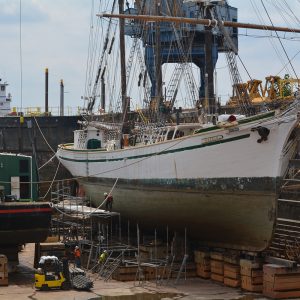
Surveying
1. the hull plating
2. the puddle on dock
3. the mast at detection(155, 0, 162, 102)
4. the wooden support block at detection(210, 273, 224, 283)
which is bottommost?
the puddle on dock

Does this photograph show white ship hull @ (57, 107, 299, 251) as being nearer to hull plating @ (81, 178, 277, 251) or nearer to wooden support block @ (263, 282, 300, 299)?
hull plating @ (81, 178, 277, 251)

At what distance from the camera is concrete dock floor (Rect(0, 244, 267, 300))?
21.2m

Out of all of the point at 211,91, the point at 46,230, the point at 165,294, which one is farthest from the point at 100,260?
the point at 211,91

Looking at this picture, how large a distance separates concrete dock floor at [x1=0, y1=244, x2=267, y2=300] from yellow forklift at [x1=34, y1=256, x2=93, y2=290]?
0.78ft

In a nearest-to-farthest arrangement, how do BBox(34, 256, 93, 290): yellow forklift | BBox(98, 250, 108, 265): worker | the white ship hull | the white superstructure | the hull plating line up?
BBox(34, 256, 93, 290): yellow forklift → the white ship hull → the hull plating → BBox(98, 250, 108, 265): worker → the white superstructure

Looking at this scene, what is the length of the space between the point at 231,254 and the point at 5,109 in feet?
144

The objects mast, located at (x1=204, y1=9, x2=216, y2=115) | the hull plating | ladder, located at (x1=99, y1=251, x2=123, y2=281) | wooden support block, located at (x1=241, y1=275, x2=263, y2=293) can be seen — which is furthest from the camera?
mast, located at (x1=204, y1=9, x2=216, y2=115)

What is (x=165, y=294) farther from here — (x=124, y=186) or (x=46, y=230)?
(x=124, y=186)

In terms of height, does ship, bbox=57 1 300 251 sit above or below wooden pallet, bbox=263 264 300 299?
above

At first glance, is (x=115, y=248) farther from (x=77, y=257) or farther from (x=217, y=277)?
(x=217, y=277)

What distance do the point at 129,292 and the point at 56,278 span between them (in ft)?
Result: 6.90

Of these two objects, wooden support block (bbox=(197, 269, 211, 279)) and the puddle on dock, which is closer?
the puddle on dock

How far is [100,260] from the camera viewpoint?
2530cm

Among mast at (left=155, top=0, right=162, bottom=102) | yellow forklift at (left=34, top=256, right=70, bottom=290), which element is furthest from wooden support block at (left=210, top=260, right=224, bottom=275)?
mast at (left=155, top=0, right=162, bottom=102)
